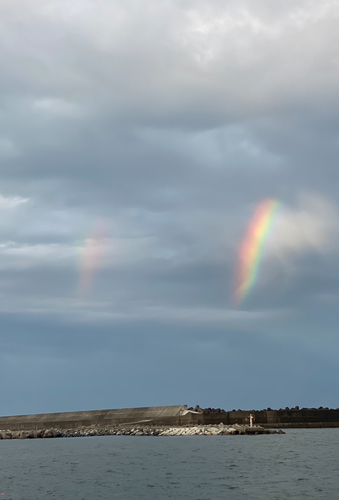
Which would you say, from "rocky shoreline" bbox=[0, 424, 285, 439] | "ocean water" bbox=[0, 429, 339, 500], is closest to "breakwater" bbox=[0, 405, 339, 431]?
"rocky shoreline" bbox=[0, 424, 285, 439]

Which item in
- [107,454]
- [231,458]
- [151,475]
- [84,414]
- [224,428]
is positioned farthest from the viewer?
[84,414]

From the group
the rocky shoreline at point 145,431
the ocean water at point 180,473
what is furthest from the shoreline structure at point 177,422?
the ocean water at point 180,473

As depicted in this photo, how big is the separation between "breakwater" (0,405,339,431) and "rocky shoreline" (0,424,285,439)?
134cm

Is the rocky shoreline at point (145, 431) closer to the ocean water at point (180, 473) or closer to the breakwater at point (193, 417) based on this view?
the breakwater at point (193, 417)

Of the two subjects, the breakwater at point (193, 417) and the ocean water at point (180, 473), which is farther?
the breakwater at point (193, 417)

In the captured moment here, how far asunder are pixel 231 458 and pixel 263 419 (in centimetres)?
3422

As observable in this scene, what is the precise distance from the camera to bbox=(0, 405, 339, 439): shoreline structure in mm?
72812

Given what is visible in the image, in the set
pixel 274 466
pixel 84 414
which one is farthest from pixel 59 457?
pixel 84 414

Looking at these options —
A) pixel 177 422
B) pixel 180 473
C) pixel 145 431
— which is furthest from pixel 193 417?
pixel 180 473

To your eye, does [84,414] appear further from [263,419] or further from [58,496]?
[58,496]

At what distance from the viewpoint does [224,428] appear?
70.1 m

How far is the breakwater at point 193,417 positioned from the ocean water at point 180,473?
2083cm

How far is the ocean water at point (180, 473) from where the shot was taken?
29344 mm

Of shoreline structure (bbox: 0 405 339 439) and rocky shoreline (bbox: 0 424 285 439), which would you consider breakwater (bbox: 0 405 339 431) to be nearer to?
shoreline structure (bbox: 0 405 339 439)
